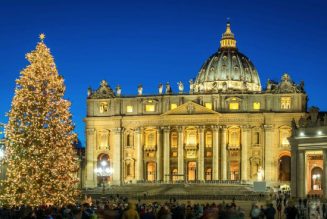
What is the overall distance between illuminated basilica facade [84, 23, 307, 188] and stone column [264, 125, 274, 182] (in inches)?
5.1

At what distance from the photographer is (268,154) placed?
105375 millimetres

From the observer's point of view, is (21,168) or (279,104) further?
(279,104)

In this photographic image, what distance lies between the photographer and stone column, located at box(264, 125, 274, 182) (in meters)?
105

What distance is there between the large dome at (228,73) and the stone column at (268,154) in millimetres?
23323

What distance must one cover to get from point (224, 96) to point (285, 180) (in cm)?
1385

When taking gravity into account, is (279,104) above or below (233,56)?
below

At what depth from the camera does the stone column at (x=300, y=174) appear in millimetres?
64812

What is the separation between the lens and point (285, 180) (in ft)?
351

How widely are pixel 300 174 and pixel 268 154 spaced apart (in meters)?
40.5

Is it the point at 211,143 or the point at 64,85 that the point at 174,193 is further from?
the point at 64,85

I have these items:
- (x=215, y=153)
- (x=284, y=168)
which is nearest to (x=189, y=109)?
(x=215, y=153)

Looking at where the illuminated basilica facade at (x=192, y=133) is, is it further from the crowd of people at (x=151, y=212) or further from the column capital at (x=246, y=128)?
the crowd of people at (x=151, y=212)

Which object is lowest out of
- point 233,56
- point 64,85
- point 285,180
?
point 285,180

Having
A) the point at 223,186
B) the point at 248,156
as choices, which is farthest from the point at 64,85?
the point at 248,156
